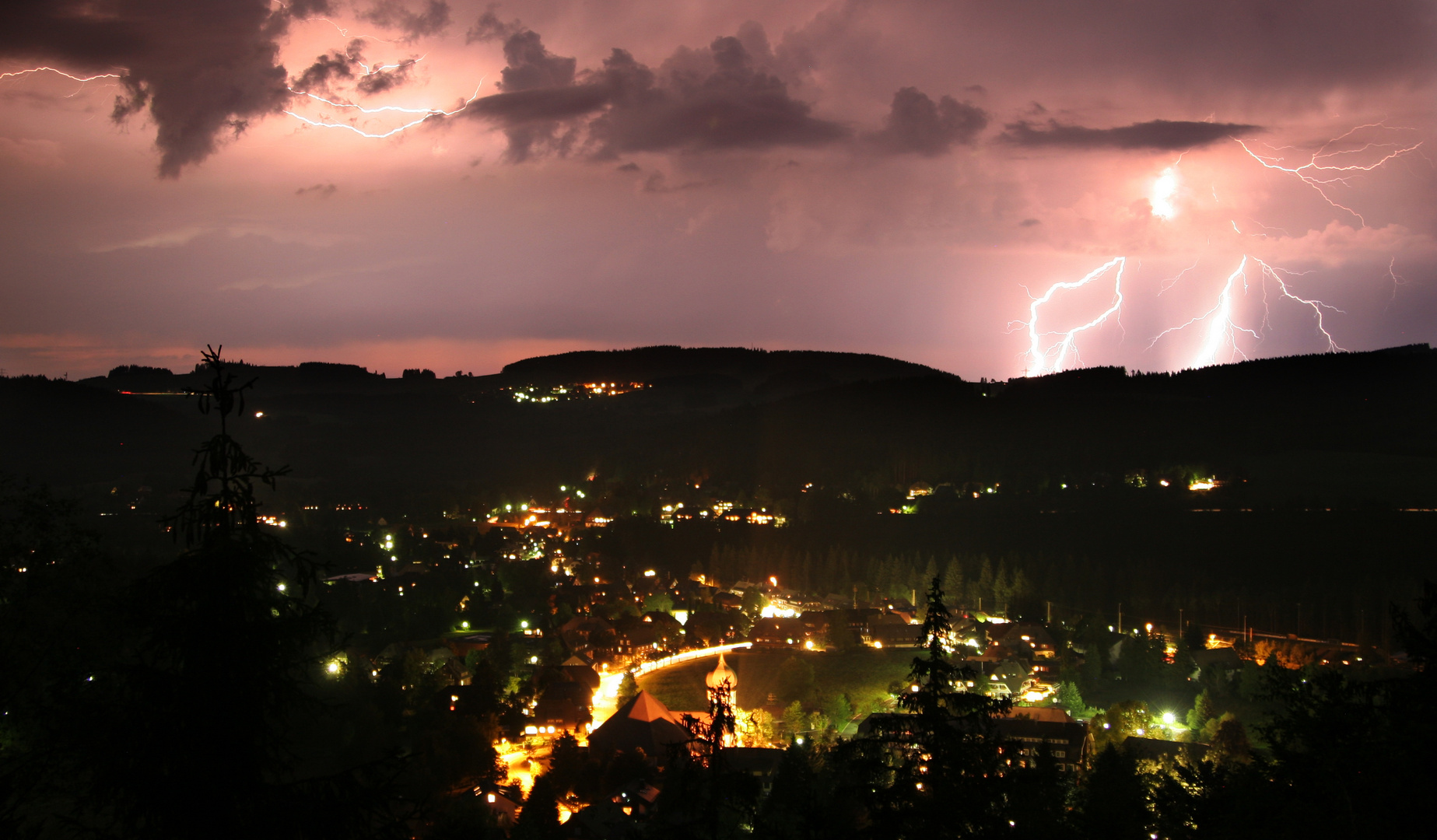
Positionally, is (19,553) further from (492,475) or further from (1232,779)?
(492,475)

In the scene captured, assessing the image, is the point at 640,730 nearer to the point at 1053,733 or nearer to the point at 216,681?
the point at 1053,733

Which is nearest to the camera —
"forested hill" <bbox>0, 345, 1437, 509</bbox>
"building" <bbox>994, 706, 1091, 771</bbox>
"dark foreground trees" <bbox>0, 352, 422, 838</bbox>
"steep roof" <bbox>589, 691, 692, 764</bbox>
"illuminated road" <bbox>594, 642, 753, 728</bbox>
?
"dark foreground trees" <bbox>0, 352, 422, 838</bbox>

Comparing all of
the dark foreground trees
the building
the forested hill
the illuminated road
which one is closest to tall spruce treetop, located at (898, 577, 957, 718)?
the dark foreground trees

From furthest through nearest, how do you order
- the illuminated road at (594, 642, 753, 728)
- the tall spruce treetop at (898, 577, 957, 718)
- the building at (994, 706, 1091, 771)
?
the illuminated road at (594, 642, 753, 728), the building at (994, 706, 1091, 771), the tall spruce treetop at (898, 577, 957, 718)

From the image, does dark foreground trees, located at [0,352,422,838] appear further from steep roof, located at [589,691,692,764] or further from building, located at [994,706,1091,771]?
building, located at [994,706,1091,771]

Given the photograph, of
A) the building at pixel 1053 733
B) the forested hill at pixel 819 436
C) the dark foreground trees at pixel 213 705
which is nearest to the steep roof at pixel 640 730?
the building at pixel 1053 733

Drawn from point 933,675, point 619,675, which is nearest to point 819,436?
point 619,675

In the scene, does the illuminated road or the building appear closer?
the building

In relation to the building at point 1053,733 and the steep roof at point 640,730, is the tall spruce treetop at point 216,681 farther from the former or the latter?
the building at point 1053,733

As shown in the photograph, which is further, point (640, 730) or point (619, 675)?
point (619, 675)
